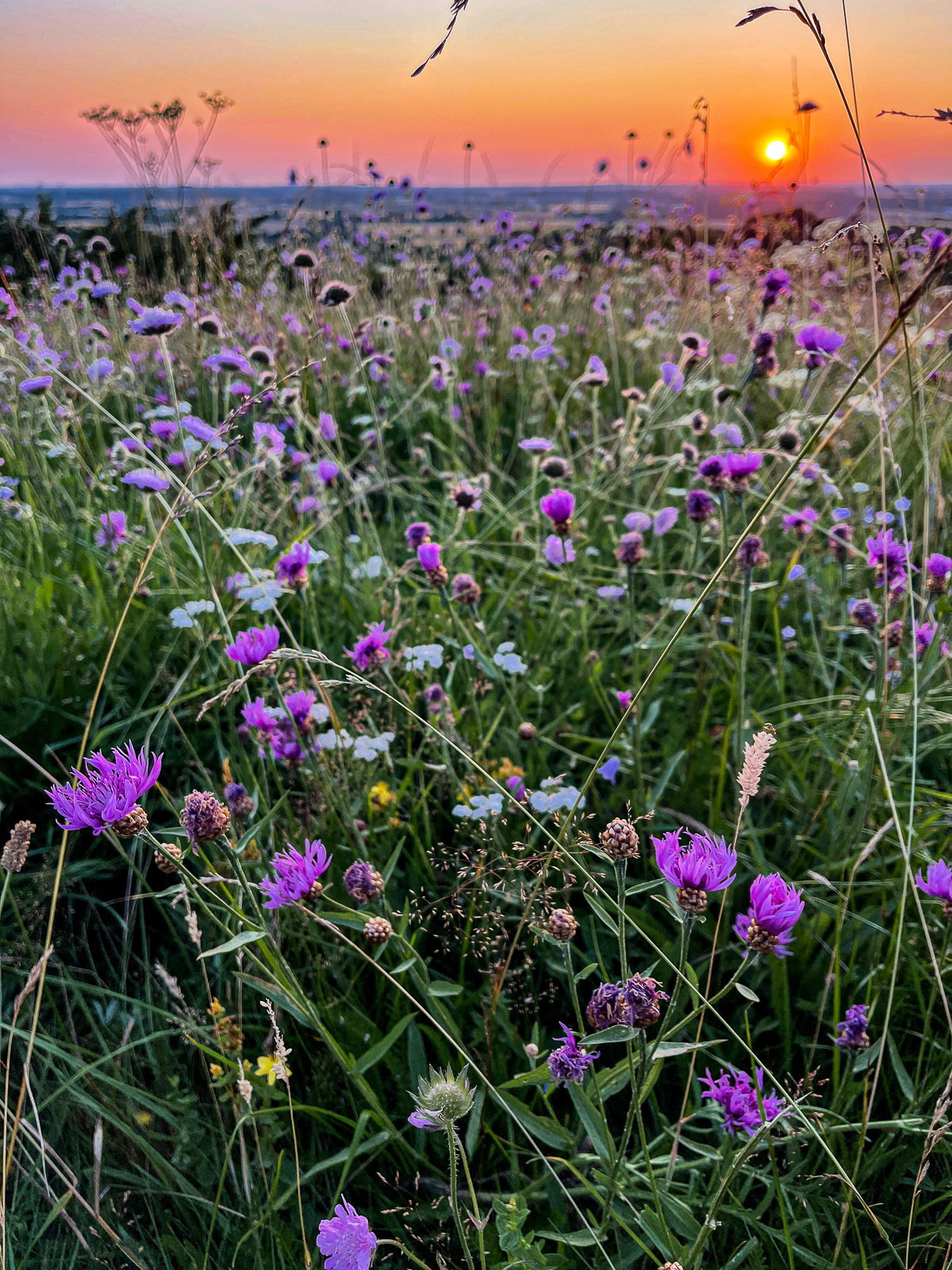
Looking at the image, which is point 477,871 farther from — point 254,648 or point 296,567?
point 296,567

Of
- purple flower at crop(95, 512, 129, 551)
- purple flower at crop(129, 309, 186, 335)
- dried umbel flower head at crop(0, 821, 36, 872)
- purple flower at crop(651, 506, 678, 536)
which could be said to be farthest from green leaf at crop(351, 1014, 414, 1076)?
purple flower at crop(95, 512, 129, 551)

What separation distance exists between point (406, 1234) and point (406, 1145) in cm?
15

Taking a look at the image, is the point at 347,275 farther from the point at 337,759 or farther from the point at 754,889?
the point at 754,889

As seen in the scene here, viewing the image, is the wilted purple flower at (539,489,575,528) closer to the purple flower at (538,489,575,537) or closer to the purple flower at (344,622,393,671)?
the purple flower at (538,489,575,537)

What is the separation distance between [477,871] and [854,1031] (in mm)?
473

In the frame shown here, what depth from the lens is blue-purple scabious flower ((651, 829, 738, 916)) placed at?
26.1 inches

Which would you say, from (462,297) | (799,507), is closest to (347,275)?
(462,297)

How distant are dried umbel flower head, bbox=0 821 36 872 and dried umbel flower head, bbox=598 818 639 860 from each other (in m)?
0.65

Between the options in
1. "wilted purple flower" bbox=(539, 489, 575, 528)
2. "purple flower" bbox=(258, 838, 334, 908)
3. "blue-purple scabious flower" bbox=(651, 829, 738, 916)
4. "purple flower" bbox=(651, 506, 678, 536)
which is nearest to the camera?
"blue-purple scabious flower" bbox=(651, 829, 738, 916)

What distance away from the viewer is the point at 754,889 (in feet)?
A: 2.34

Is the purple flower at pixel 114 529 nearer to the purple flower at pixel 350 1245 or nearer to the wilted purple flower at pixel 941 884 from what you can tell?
the purple flower at pixel 350 1245

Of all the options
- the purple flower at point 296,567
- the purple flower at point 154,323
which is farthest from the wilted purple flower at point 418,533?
the purple flower at point 154,323

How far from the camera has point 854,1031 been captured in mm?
960

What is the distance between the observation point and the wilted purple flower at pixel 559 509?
1498mm
